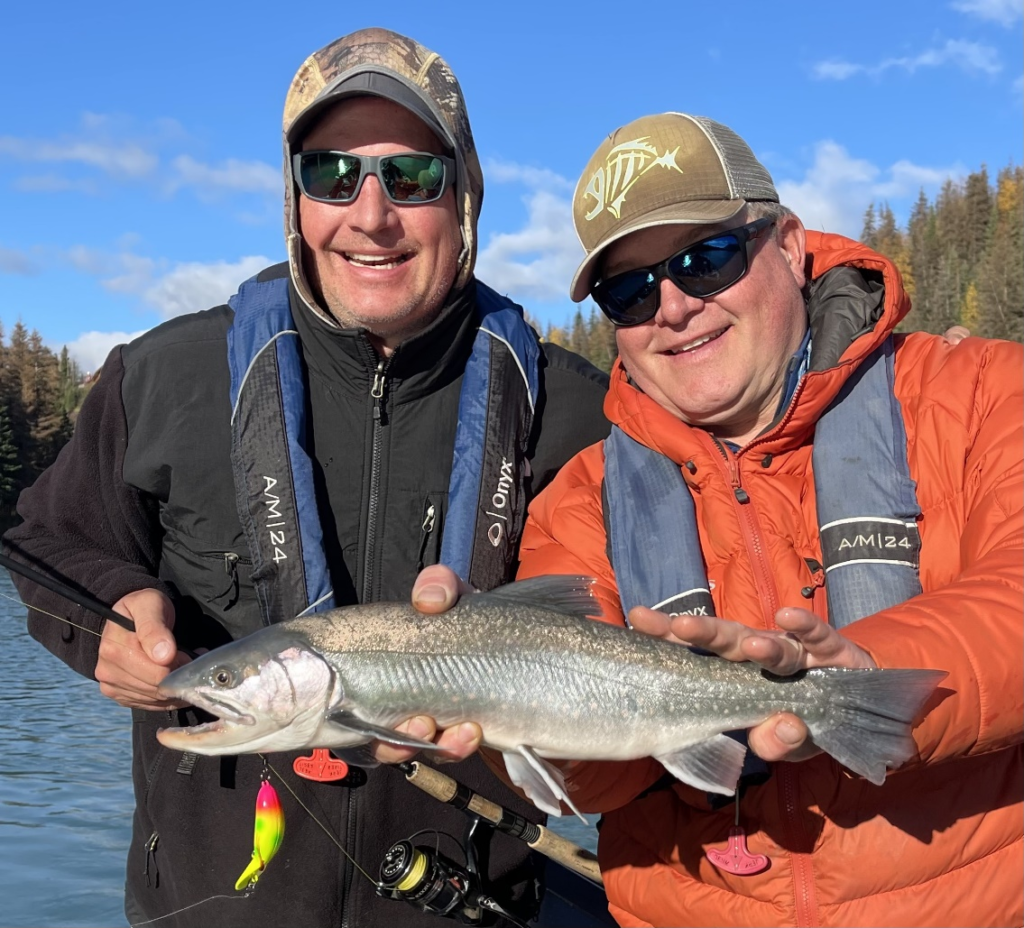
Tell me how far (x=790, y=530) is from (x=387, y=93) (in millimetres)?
2610

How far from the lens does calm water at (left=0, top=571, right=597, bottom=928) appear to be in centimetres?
898

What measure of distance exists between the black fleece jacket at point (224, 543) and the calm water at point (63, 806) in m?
4.62

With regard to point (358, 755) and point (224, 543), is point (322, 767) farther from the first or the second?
point (224, 543)

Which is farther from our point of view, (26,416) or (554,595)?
(26,416)

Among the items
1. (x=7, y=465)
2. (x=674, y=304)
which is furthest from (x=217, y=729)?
(x=7, y=465)

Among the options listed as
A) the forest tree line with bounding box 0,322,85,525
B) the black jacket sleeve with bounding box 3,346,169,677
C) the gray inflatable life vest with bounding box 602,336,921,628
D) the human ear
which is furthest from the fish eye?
the forest tree line with bounding box 0,322,85,525

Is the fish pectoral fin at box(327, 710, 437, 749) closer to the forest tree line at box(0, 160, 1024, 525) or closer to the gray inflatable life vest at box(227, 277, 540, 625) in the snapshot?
the gray inflatable life vest at box(227, 277, 540, 625)

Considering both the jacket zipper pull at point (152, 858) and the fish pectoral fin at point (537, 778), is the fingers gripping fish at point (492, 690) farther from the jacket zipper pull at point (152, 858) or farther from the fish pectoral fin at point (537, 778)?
the jacket zipper pull at point (152, 858)

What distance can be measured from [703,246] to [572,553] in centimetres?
137

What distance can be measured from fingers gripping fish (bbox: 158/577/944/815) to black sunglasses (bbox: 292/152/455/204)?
196 centimetres

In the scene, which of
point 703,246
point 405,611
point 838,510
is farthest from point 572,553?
point 703,246

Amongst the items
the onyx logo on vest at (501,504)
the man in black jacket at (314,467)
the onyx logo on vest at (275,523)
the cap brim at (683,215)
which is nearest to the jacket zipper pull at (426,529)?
the man in black jacket at (314,467)

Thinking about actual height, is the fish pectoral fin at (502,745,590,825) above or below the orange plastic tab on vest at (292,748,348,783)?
above

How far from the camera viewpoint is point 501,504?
4848mm
